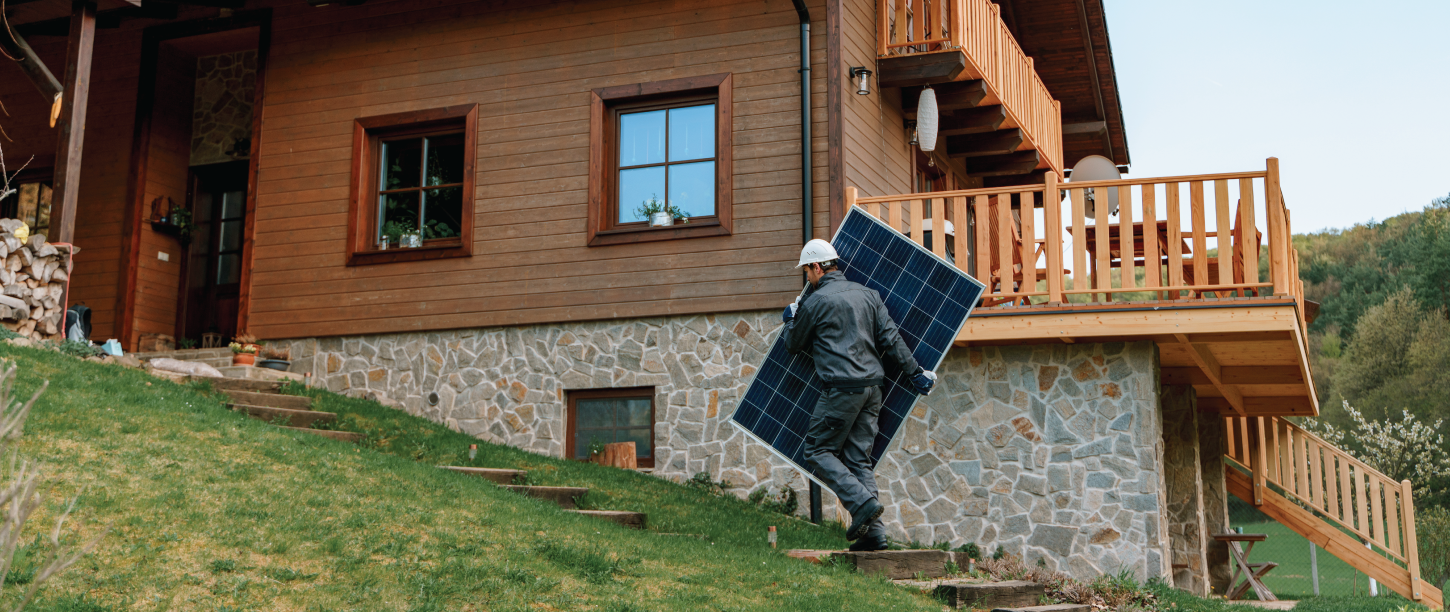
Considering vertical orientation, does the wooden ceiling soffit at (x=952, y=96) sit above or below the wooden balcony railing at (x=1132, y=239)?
above

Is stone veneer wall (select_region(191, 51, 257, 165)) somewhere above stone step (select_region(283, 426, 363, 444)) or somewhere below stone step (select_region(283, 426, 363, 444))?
above

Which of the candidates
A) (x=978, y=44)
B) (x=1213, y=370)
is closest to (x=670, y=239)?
(x=978, y=44)

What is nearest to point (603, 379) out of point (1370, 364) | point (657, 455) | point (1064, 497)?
point (657, 455)

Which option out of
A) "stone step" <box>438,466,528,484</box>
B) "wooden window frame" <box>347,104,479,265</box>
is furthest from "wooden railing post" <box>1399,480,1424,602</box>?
"wooden window frame" <box>347,104,479,265</box>

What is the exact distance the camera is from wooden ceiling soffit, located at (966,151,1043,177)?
1430 cm

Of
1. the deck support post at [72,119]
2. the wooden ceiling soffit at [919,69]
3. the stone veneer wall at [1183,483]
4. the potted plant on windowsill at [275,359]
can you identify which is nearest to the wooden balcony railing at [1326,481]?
the stone veneer wall at [1183,483]

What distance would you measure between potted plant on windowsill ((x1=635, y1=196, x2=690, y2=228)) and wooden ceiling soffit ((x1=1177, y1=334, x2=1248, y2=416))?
4.51 m

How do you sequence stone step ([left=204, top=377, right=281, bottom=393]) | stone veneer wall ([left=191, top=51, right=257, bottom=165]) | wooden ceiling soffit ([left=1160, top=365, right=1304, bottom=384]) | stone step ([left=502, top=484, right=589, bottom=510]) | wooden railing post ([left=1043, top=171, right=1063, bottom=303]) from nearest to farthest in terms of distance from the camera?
stone step ([left=502, top=484, right=589, bottom=510]) < wooden railing post ([left=1043, top=171, right=1063, bottom=303]) < stone step ([left=204, top=377, right=281, bottom=393]) < wooden ceiling soffit ([left=1160, top=365, right=1304, bottom=384]) < stone veneer wall ([left=191, top=51, right=257, bottom=165])

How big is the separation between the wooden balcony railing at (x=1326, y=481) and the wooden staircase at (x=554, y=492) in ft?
23.4

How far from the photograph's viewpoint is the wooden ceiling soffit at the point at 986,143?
13312 millimetres

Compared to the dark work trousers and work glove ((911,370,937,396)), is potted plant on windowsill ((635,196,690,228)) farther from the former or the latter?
work glove ((911,370,937,396))

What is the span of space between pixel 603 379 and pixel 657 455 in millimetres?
909

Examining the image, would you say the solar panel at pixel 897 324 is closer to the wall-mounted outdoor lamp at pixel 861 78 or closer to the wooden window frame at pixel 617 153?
the wooden window frame at pixel 617 153

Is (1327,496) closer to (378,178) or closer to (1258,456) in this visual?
(1258,456)
